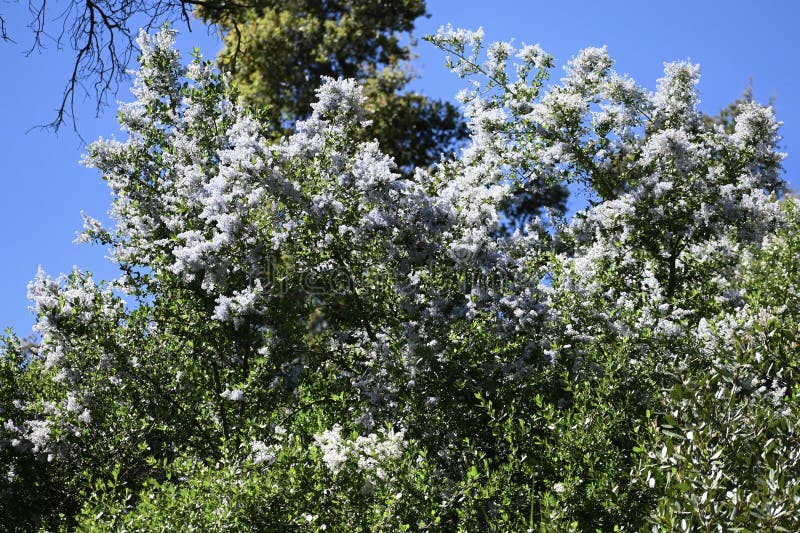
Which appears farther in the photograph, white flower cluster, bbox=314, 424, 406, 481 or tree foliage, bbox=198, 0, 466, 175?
tree foliage, bbox=198, 0, 466, 175

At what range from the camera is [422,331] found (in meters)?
6.88

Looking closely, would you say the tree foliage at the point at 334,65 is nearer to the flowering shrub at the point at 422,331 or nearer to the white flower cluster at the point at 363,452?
the flowering shrub at the point at 422,331

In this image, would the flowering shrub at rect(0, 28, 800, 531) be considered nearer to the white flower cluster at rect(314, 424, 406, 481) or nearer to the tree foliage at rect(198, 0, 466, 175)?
the white flower cluster at rect(314, 424, 406, 481)

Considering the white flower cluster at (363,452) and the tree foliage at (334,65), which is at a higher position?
the tree foliage at (334,65)

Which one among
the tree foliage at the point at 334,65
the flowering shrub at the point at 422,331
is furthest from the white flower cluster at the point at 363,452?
the tree foliage at the point at 334,65

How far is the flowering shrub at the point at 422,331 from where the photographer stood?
214 inches

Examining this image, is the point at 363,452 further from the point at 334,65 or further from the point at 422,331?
the point at 334,65

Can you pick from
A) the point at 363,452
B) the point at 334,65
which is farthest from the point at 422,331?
the point at 334,65

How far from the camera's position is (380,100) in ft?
66.2

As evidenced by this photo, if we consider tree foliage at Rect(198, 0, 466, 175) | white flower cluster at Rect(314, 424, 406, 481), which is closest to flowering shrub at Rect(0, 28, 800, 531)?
white flower cluster at Rect(314, 424, 406, 481)

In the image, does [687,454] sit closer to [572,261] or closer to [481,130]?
[572,261]

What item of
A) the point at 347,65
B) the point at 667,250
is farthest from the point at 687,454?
the point at 347,65

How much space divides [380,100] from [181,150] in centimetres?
1226

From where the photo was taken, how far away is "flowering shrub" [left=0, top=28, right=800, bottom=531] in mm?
5426
